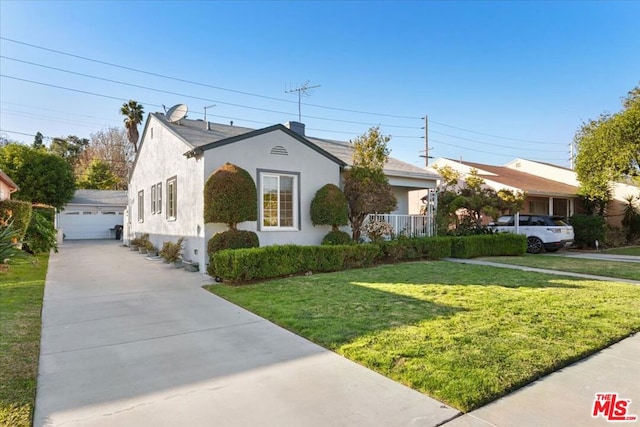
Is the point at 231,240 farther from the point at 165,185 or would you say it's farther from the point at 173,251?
the point at 165,185

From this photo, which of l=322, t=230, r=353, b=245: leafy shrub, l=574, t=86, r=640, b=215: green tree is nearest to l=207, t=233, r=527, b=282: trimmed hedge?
l=322, t=230, r=353, b=245: leafy shrub

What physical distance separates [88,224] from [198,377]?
2941cm

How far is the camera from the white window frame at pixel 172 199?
42.5 ft

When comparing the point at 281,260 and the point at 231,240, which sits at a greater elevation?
the point at 231,240

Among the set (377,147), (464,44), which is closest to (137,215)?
(377,147)

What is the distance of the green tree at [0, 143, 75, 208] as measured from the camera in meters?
22.8

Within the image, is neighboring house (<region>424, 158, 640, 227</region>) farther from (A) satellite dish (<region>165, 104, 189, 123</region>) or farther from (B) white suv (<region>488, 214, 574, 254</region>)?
(A) satellite dish (<region>165, 104, 189, 123</region>)

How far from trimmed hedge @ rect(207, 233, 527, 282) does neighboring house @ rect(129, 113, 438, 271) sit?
1.75 m

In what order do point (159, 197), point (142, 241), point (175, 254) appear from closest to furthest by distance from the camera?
point (175, 254)
point (159, 197)
point (142, 241)

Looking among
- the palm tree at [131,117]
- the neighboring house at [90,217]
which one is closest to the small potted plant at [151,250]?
the neighboring house at [90,217]

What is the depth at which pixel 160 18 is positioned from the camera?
1437 centimetres

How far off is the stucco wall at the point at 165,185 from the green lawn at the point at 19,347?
3896mm

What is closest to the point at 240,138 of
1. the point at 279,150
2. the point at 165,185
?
the point at 279,150

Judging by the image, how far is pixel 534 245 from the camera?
57.1 ft
